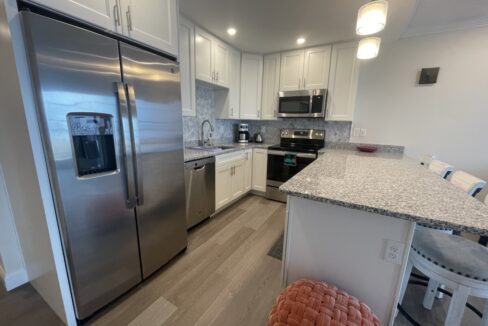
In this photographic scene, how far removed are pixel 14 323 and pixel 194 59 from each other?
2776 mm

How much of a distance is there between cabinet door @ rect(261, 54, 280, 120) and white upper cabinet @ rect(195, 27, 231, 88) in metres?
0.75

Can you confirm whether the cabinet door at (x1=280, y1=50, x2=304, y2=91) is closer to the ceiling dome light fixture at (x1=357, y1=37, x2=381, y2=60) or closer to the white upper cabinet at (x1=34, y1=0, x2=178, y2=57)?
the ceiling dome light fixture at (x1=357, y1=37, x2=381, y2=60)

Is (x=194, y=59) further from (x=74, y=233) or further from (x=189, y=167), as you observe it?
(x=74, y=233)

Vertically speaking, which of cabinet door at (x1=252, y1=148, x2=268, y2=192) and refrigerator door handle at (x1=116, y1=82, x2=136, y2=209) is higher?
refrigerator door handle at (x1=116, y1=82, x2=136, y2=209)

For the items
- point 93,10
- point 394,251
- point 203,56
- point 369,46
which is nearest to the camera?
point 394,251

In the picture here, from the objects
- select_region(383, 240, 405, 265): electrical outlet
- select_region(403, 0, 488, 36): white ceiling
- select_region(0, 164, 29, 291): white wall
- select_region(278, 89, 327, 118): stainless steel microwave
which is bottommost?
select_region(0, 164, 29, 291): white wall

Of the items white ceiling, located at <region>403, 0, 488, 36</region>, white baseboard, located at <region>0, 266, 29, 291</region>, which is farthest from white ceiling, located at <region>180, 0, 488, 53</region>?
white baseboard, located at <region>0, 266, 29, 291</region>

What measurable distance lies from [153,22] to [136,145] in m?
0.97

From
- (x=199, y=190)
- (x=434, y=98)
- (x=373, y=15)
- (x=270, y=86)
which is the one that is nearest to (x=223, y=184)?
(x=199, y=190)

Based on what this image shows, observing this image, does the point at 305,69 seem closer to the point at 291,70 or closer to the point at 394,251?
the point at 291,70

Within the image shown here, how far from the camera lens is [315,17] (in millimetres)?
2164

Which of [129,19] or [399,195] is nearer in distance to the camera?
[399,195]

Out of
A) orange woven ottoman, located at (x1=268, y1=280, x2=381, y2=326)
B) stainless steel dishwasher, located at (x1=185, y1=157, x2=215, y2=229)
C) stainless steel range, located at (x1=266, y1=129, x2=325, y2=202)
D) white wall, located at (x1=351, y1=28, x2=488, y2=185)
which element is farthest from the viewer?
stainless steel range, located at (x1=266, y1=129, x2=325, y2=202)

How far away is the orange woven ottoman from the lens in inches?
31.0
